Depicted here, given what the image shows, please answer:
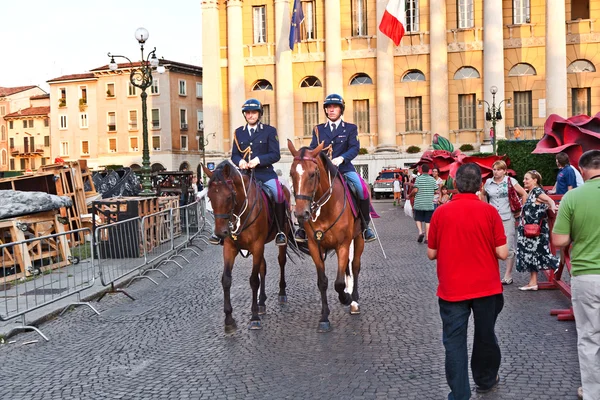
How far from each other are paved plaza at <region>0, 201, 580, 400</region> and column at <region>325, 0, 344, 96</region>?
123 ft

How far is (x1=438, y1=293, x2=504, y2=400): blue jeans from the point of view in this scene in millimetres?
5305

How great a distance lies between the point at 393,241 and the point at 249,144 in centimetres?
1025

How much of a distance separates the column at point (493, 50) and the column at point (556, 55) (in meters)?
2.84

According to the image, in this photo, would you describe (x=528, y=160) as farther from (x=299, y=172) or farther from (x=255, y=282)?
(x=299, y=172)

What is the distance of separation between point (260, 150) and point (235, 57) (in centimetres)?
4180

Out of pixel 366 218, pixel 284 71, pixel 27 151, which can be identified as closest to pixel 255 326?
pixel 366 218

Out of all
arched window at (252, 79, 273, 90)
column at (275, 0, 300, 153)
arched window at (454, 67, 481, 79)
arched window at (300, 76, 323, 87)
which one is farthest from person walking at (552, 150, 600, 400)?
arched window at (252, 79, 273, 90)

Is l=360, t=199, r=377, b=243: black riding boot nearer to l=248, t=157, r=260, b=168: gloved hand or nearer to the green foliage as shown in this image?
l=248, t=157, r=260, b=168: gloved hand

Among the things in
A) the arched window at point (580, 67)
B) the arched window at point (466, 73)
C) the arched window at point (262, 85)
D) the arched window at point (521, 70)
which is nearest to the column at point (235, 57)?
the arched window at point (262, 85)

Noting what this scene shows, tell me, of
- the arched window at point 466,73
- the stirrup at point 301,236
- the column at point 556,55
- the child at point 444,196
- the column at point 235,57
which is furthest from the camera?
the column at point 235,57

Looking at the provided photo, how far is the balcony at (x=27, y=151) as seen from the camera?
87.6 meters

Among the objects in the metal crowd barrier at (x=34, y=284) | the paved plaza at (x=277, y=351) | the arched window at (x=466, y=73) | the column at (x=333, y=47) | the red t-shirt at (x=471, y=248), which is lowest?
the paved plaza at (x=277, y=351)

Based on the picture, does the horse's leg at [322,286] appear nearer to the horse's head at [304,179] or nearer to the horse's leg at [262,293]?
the horse's head at [304,179]

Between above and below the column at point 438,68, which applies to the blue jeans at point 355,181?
below
